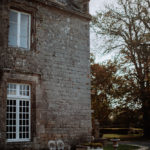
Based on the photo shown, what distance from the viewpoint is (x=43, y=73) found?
1074 centimetres

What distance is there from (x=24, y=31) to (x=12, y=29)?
53 cm

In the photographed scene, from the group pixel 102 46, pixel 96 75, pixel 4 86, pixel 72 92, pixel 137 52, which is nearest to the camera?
pixel 4 86

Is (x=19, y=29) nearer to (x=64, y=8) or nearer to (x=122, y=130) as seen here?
(x=64, y=8)

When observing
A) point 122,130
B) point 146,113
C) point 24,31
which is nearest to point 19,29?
point 24,31

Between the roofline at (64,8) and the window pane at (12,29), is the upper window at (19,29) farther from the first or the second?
the roofline at (64,8)

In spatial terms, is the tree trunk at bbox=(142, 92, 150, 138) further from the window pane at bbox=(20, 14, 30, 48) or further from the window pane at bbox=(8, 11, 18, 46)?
the window pane at bbox=(8, 11, 18, 46)

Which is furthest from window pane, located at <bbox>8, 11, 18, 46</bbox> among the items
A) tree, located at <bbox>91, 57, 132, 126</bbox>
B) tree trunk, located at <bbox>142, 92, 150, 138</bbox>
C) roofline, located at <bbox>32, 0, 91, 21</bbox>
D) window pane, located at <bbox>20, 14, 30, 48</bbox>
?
tree trunk, located at <bbox>142, 92, 150, 138</bbox>

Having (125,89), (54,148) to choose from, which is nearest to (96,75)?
(125,89)

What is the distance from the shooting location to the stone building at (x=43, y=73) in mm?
9797

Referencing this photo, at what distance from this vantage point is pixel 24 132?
32.4 feet

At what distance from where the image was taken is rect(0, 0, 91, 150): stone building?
9797mm

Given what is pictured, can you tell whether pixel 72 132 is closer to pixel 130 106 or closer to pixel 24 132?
pixel 24 132

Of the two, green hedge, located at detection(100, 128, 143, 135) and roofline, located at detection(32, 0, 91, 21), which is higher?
roofline, located at detection(32, 0, 91, 21)

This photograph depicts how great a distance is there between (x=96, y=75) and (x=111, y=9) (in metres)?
6.29
